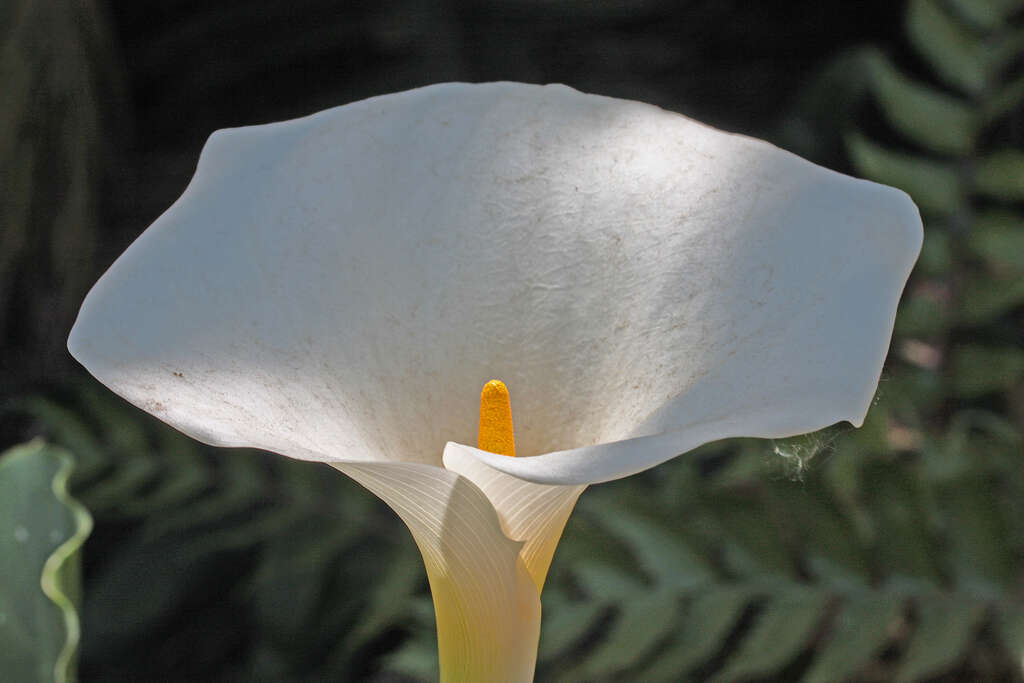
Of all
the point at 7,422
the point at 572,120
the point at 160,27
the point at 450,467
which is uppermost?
the point at 160,27

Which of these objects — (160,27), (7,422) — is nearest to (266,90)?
(160,27)

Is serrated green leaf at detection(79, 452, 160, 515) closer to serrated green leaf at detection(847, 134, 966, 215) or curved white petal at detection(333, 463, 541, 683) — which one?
curved white petal at detection(333, 463, 541, 683)

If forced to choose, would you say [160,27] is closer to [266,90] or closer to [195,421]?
[266,90]

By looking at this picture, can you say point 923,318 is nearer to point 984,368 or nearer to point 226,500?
point 984,368

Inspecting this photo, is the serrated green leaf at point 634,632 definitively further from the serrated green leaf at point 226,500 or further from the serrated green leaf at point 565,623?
the serrated green leaf at point 226,500

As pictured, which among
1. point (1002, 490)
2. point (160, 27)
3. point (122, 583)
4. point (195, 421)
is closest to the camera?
Result: point (195, 421)

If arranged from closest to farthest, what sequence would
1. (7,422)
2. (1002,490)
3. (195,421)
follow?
(195,421) < (1002,490) < (7,422)

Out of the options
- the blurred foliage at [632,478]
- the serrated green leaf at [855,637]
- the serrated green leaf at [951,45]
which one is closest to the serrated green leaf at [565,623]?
the blurred foliage at [632,478]

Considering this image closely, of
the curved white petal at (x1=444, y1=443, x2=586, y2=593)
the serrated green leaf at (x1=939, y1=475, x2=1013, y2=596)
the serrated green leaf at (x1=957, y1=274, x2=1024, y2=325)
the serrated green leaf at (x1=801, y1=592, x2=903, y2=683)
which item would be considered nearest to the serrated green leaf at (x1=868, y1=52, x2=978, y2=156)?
the serrated green leaf at (x1=957, y1=274, x2=1024, y2=325)
